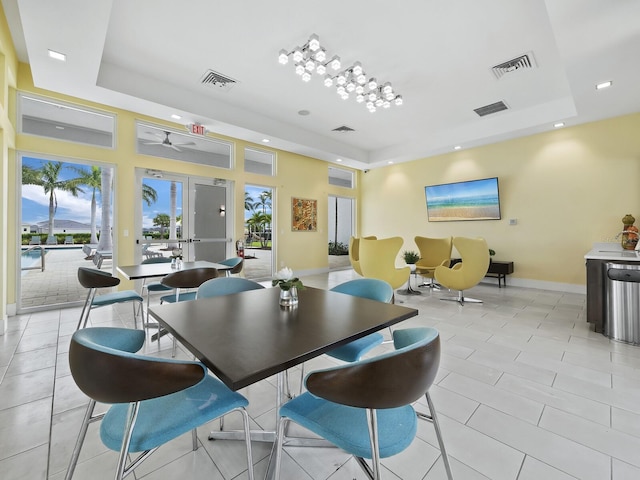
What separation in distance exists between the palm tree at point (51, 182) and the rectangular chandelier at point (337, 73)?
3884 mm

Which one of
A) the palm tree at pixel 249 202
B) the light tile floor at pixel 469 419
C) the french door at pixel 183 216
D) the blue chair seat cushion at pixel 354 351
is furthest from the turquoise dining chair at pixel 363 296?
the palm tree at pixel 249 202

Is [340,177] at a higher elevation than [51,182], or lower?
higher

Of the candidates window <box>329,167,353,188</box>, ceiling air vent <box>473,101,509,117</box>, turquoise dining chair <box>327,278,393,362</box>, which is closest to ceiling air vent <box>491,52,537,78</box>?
ceiling air vent <box>473,101,509,117</box>

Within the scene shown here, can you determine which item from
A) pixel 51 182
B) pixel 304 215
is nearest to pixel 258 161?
pixel 304 215

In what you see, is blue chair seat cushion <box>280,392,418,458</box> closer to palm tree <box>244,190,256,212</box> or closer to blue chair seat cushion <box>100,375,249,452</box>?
blue chair seat cushion <box>100,375,249,452</box>

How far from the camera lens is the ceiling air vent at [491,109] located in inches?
206

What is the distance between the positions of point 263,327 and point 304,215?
6375 millimetres

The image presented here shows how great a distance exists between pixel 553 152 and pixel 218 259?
23.6 ft

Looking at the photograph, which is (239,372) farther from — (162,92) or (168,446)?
(162,92)

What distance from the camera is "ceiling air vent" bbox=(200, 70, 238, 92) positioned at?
4250 millimetres

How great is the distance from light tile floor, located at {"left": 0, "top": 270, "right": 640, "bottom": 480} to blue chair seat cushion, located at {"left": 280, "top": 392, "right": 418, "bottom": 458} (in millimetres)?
532

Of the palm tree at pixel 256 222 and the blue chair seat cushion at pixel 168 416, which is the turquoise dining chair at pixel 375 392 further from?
the palm tree at pixel 256 222

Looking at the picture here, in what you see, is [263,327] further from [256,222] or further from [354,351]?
[256,222]

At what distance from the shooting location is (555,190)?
568cm
